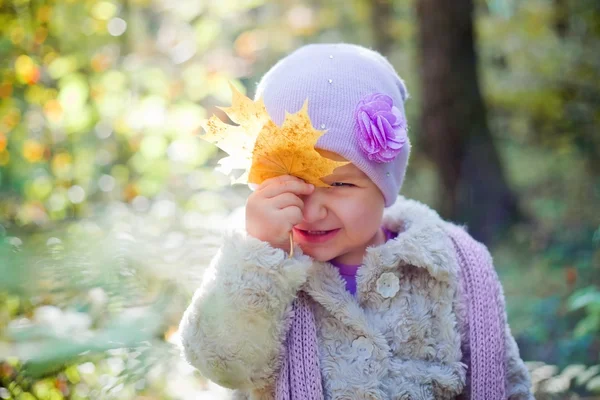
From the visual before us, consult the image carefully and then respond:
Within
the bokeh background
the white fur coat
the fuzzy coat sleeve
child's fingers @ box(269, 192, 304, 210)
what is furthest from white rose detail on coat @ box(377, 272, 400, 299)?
the bokeh background

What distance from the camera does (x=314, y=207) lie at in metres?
1.68

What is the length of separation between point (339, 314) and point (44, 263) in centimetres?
79

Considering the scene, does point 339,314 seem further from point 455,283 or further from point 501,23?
point 501,23

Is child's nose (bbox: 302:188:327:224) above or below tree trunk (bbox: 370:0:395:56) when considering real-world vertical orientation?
below

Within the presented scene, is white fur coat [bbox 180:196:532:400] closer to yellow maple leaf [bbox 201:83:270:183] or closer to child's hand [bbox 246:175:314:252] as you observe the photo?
child's hand [bbox 246:175:314:252]

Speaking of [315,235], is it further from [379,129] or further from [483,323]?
[483,323]

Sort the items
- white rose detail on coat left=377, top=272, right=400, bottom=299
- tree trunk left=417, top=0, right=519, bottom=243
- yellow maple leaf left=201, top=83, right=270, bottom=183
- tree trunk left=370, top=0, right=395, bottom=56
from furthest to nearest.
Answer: tree trunk left=370, top=0, right=395, bottom=56, tree trunk left=417, top=0, right=519, bottom=243, white rose detail on coat left=377, top=272, right=400, bottom=299, yellow maple leaf left=201, top=83, right=270, bottom=183

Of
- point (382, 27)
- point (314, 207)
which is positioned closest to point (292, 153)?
point (314, 207)

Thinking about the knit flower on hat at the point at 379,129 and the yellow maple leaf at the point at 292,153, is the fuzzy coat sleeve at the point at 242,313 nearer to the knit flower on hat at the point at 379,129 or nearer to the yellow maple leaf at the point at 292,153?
the yellow maple leaf at the point at 292,153

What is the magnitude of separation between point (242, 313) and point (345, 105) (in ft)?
1.98

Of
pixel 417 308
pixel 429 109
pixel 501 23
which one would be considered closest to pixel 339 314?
pixel 417 308

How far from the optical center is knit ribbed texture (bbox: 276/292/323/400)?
5.38 feet

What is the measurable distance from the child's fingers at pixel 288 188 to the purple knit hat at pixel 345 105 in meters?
0.11

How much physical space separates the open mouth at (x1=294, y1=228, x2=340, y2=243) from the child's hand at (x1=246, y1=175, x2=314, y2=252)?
8cm
